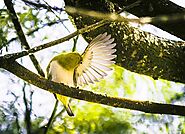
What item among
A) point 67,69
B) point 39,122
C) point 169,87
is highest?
point 169,87

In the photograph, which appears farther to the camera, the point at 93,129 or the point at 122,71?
the point at 122,71

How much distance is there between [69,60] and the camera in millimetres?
1455

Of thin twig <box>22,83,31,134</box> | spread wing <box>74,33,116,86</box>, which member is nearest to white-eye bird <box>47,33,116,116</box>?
spread wing <box>74,33,116,86</box>

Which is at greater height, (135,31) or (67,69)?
(135,31)

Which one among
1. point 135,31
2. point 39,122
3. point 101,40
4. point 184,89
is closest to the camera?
point 101,40

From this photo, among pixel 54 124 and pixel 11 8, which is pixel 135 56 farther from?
pixel 54 124

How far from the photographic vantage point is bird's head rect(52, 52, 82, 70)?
1435 mm

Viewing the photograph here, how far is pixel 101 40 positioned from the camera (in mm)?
1449

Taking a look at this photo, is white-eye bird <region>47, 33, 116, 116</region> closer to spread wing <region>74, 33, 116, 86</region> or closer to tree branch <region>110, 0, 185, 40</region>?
spread wing <region>74, 33, 116, 86</region>

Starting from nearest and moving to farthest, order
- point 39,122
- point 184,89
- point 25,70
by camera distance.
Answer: point 25,70 → point 39,122 → point 184,89

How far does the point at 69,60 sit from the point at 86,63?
0.08 meters

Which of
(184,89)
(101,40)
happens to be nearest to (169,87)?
(184,89)

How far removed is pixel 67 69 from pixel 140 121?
73 cm

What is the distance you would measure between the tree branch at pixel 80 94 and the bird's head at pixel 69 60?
0.88 feet
